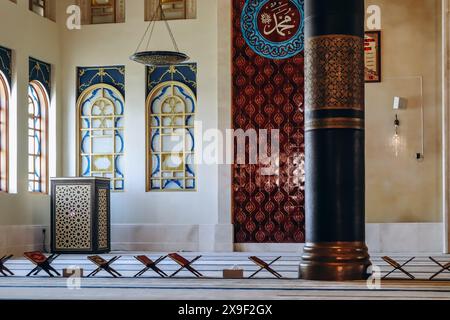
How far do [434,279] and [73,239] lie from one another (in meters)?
5.45

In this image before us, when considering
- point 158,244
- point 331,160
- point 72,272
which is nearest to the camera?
point 331,160

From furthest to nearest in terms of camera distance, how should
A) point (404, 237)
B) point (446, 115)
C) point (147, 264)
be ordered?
point (404, 237)
point (446, 115)
point (147, 264)

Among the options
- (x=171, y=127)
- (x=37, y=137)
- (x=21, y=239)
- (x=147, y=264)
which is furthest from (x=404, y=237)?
(x=147, y=264)

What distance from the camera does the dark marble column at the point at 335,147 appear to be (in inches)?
252

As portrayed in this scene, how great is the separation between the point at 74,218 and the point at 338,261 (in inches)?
213

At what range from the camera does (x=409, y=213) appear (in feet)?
37.4

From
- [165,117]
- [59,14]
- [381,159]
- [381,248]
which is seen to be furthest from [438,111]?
[59,14]

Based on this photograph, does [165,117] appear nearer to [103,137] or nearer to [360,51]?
[103,137]

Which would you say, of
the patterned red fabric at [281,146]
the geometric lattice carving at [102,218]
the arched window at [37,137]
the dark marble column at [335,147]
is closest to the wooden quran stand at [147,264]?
the dark marble column at [335,147]

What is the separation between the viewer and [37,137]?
469 inches

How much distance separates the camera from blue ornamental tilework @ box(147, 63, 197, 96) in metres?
12.0

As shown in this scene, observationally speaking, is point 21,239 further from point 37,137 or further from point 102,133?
point 102,133

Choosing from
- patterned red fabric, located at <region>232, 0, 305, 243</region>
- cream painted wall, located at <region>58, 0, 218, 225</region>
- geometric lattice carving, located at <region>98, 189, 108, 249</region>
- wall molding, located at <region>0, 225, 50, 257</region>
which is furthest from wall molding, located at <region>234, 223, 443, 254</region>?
wall molding, located at <region>0, 225, 50, 257</region>

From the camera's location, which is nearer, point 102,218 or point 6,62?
point 6,62
